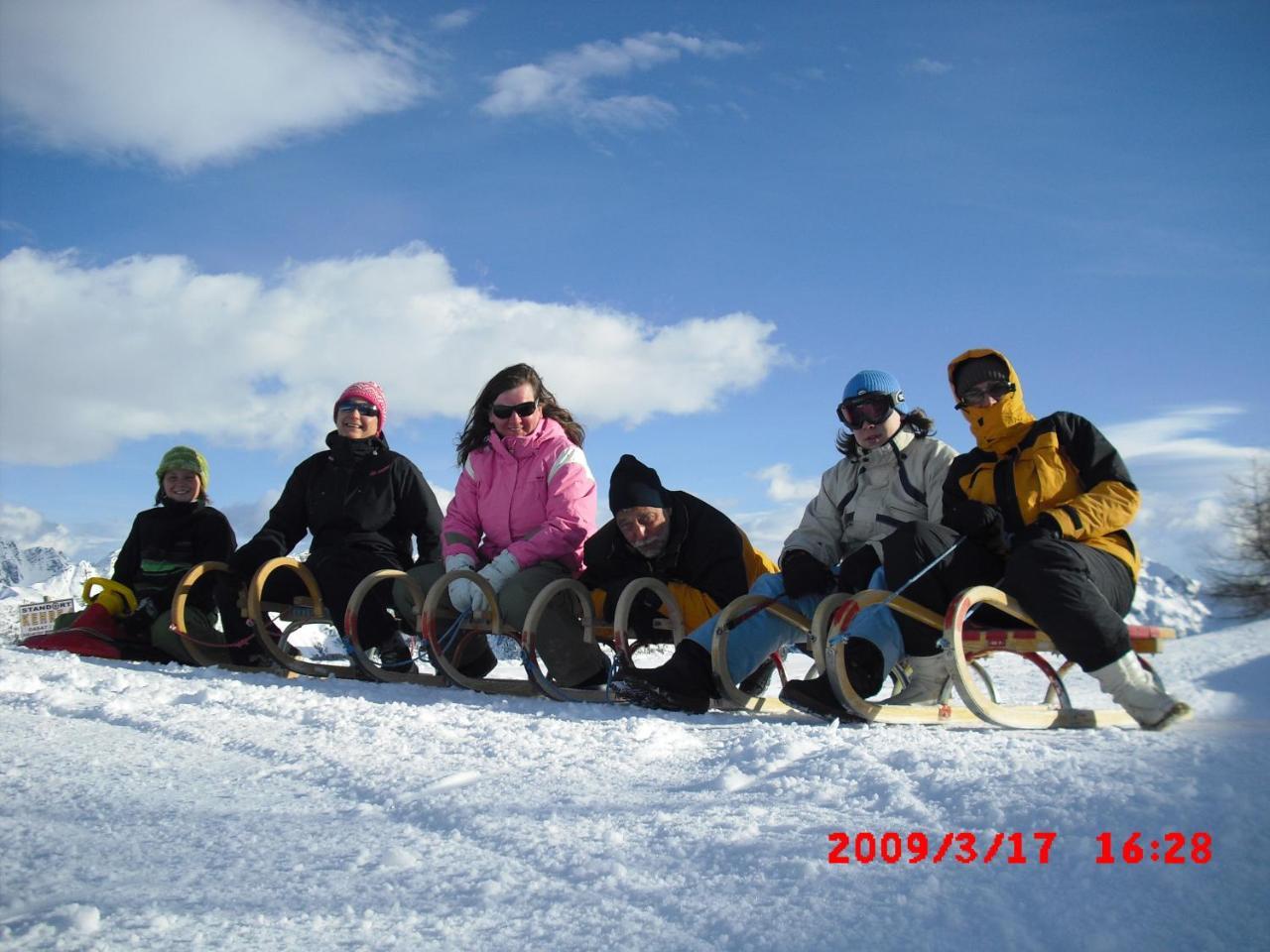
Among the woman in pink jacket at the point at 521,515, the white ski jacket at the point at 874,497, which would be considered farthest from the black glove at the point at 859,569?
the woman in pink jacket at the point at 521,515

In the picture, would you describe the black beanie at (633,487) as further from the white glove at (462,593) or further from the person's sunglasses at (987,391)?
the person's sunglasses at (987,391)

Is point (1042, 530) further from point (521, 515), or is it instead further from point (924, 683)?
point (521, 515)

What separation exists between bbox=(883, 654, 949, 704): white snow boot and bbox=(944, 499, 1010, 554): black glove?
0.78m

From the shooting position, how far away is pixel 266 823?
89.5 inches

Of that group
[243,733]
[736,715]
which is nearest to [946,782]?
[736,715]

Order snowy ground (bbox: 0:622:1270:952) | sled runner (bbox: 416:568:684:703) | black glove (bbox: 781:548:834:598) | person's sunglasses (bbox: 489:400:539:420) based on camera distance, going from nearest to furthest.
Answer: snowy ground (bbox: 0:622:1270:952) → black glove (bbox: 781:548:834:598) → sled runner (bbox: 416:568:684:703) → person's sunglasses (bbox: 489:400:539:420)

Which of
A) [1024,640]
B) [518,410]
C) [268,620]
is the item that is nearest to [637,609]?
[518,410]

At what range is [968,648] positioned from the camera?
3.30m

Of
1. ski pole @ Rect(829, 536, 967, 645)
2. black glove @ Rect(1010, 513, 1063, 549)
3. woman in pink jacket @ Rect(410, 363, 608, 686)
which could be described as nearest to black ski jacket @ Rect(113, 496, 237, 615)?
woman in pink jacket @ Rect(410, 363, 608, 686)

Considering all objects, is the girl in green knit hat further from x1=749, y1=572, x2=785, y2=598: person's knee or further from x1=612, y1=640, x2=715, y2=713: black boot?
x1=749, y1=572, x2=785, y2=598: person's knee

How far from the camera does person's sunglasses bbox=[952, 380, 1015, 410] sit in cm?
357

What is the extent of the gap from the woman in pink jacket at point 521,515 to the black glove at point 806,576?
43.0 inches

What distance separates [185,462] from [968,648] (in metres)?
4.89

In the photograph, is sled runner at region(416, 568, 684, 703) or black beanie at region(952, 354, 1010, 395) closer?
black beanie at region(952, 354, 1010, 395)
